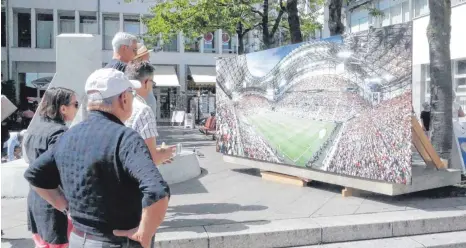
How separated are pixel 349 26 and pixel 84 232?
88.2 feet

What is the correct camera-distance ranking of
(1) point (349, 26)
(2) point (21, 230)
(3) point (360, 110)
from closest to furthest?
(2) point (21, 230), (3) point (360, 110), (1) point (349, 26)

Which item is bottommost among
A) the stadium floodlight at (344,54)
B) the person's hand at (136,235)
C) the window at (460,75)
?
the person's hand at (136,235)

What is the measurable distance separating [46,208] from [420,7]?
21305mm

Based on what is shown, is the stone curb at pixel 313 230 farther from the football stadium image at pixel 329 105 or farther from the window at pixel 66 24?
the window at pixel 66 24

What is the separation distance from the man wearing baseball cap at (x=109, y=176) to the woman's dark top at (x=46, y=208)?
1.05 m

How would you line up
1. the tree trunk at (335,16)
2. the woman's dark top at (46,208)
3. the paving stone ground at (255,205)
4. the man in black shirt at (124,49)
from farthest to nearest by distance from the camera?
the tree trunk at (335,16)
the paving stone ground at (255,205)
the man in black shirt at (124,49)
the woman's dark top at (46,208)

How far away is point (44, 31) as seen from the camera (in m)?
32.8

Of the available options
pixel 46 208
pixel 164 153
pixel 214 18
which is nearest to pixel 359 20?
pixel 214 18

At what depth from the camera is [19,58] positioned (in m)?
32.1

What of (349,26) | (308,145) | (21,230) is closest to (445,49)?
(308,145)

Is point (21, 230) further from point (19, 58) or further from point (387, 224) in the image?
point (19, 58)

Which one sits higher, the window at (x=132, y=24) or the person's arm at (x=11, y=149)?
the window at (x=132, y=24)

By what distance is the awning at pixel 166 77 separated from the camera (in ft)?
105

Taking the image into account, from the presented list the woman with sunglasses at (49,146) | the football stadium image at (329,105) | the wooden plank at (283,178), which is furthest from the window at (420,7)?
the woman with sunglasses at (49,146)
